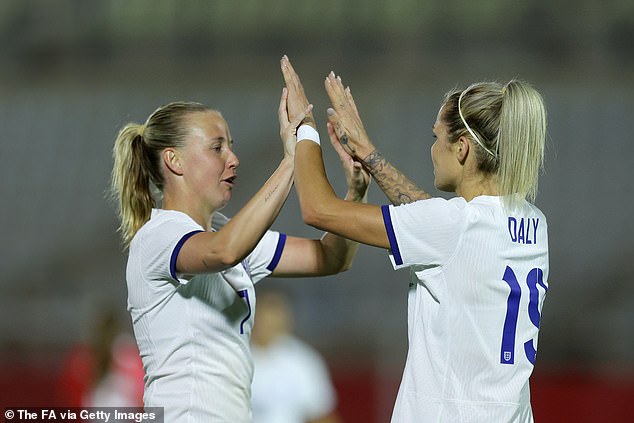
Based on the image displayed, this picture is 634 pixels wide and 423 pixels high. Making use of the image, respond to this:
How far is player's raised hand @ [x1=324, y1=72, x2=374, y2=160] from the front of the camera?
10.3 ft

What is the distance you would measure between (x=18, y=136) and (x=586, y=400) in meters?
6.62

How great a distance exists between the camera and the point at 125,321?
27.6 feet

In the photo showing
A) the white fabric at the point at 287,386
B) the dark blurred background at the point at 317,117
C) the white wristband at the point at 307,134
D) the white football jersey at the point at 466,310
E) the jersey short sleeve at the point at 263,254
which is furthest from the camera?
the dark blurred background at the point at 317,117

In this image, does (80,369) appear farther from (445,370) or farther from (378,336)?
(445,370)

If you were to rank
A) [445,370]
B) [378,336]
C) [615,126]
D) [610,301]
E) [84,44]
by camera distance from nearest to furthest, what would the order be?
[445,370] < [378,336] < [610,301] < [615,126] < [84,44]

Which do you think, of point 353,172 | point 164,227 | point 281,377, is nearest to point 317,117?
point 281,377

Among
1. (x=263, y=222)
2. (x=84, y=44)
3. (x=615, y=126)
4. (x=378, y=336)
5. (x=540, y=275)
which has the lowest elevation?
(x=540, y=275)

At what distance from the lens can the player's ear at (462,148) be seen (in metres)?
2.92

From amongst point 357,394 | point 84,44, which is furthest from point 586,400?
point 84,44

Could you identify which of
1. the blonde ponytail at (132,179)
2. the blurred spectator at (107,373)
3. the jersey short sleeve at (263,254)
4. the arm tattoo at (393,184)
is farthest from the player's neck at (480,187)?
the blurred spectator at (107,373)

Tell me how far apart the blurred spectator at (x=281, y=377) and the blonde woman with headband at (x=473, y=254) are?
2468mm

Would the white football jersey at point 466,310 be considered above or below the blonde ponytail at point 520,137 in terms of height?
below

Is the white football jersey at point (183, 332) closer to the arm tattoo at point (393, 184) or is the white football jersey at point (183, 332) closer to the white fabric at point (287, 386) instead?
the arm tattoo at point (393, 184)

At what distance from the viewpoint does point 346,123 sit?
3.15m
